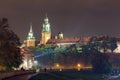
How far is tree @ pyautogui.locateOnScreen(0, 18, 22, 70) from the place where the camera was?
64.4 meters

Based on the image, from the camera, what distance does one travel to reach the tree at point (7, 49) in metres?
64.4

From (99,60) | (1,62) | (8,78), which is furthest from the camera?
(99,60)

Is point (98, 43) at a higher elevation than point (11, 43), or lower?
higher

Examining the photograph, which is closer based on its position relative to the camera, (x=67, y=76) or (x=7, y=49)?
→ (x=7, y=49)

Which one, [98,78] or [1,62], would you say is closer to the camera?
[1,62]

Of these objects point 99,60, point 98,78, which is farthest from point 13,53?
point 99,60

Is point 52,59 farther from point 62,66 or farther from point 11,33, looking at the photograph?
point 11,33

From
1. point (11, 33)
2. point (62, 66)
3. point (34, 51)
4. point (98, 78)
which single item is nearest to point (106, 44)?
point (34, 51)

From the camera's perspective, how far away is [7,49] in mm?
65438

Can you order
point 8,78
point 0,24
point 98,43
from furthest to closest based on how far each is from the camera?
1. point 98,43
2. point 0,24
3. point 8,78

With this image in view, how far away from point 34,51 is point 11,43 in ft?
334

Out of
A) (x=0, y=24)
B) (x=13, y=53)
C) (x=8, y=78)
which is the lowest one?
(x=8, y=78)

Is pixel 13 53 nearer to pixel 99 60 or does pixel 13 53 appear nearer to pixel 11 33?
pixel 11 33

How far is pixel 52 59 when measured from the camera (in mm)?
137875
